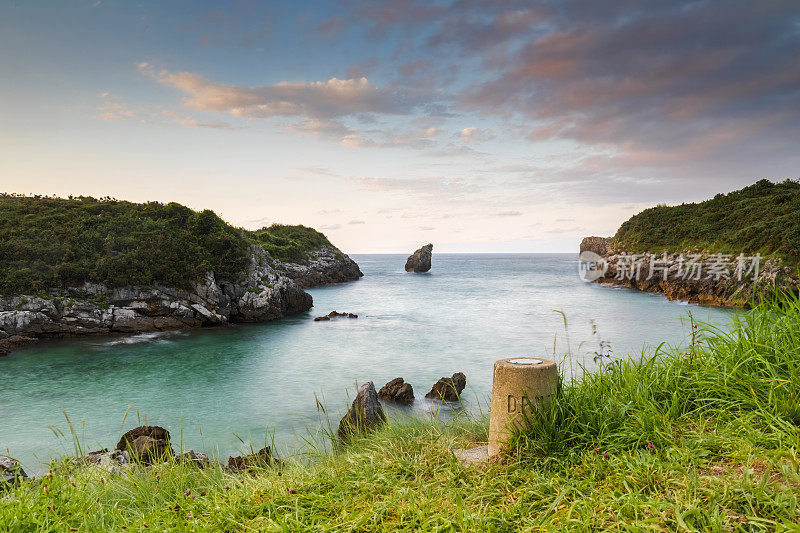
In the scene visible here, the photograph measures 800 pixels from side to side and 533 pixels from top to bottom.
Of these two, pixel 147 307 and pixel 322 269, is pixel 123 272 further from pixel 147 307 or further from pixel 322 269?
pixel 322 269

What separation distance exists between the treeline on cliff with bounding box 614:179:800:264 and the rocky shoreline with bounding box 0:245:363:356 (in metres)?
34.6

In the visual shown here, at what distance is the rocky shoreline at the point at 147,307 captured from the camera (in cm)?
1934

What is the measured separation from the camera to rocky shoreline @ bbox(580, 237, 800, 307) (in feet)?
87.6

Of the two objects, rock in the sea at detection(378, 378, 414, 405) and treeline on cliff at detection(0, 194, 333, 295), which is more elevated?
treeline on cliff at detection(0, 194, 333, 295)

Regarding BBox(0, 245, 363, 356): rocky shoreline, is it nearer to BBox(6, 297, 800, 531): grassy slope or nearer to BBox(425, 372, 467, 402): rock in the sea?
BBox(425, 372, 467, 402): rock in the sea

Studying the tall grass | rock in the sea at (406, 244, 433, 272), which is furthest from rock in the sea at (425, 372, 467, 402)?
rock in the sea at (406, 244, 433, 272)

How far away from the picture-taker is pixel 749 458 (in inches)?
123

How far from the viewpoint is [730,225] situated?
3931cm

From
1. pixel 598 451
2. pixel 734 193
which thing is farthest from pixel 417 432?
pixel 734 193

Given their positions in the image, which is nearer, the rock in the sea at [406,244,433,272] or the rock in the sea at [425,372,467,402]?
the rock in the sea at [425,372,467,402]

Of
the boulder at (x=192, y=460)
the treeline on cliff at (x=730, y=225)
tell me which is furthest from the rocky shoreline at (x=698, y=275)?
the boulder at (x=192, y=460)

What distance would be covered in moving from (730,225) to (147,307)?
48670mm

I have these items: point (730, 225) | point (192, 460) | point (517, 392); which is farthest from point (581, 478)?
point (730, 225)

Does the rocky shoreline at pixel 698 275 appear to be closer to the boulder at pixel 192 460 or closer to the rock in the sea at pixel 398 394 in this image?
the rock in the sea at pixel 398 394
